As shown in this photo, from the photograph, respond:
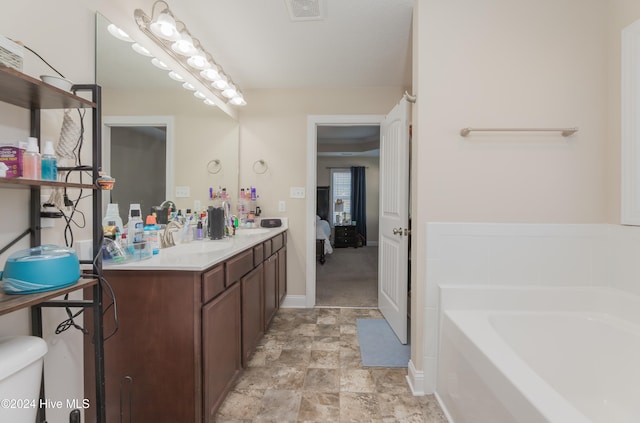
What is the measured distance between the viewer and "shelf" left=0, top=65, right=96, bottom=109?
0.76 meters

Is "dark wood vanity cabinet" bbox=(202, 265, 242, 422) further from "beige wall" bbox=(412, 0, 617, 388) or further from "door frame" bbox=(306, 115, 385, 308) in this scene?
"door frame" bbox=(306, 115, 385, 308)

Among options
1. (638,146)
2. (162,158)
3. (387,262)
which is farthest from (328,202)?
(638,146)

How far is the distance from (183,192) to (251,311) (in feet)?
3.40

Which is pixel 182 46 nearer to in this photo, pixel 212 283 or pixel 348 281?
pixel 212 283

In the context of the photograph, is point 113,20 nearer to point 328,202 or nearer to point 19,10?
point 19,10

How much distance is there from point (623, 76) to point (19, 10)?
2753 millimetres

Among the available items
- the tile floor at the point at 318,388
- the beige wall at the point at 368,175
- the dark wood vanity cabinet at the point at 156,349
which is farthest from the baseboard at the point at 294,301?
the beige wall at the point at 368,175

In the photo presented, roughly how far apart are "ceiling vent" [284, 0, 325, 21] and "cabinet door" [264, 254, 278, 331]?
1.79 meters

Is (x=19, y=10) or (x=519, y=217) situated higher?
(x=19, y=10)

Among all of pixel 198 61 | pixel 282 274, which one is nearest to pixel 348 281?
pixel 282 274

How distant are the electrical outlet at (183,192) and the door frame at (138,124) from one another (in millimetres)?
71

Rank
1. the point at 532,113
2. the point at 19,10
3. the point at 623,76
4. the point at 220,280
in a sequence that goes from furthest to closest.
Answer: the point at 532,113 < the point at 623,76 < the point at 220,280 < the point at 19,10

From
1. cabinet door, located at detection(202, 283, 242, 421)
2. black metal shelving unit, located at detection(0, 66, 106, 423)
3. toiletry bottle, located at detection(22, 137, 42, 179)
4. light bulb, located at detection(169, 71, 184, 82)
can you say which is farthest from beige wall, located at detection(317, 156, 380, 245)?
toiletry bottle, located at detection(22, 137, 42, 179)

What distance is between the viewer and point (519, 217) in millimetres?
1647
